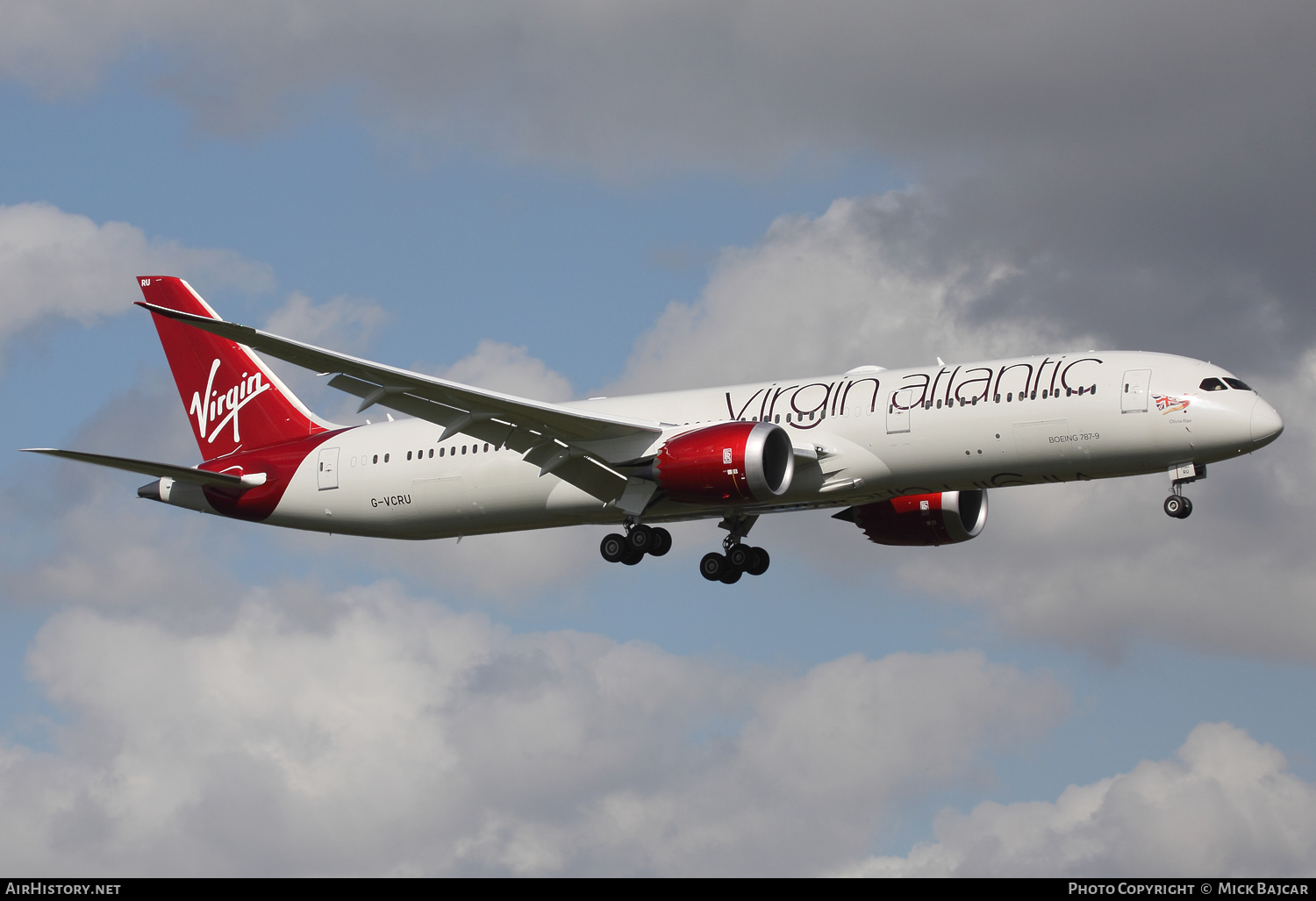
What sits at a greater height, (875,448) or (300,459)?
(300,459)

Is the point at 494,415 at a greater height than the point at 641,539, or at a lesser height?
greater

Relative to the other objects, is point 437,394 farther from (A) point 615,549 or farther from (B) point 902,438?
(B) point 902,438

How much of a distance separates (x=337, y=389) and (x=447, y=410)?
318 cm

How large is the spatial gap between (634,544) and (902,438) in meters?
8.23

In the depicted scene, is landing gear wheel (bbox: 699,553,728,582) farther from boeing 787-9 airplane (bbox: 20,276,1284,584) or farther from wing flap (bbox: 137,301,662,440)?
wing flap (bbox: 137,301,662,440)

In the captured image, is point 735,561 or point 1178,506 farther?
point 735,561

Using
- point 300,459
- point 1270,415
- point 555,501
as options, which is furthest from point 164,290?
point 1270,415

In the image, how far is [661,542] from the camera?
42.8m

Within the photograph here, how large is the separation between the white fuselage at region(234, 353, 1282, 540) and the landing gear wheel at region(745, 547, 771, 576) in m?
A: 2.14

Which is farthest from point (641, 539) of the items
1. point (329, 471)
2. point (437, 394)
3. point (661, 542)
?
point (329, 471)

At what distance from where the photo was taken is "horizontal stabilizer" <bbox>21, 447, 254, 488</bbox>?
39156mm

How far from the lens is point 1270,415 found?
36406mm
